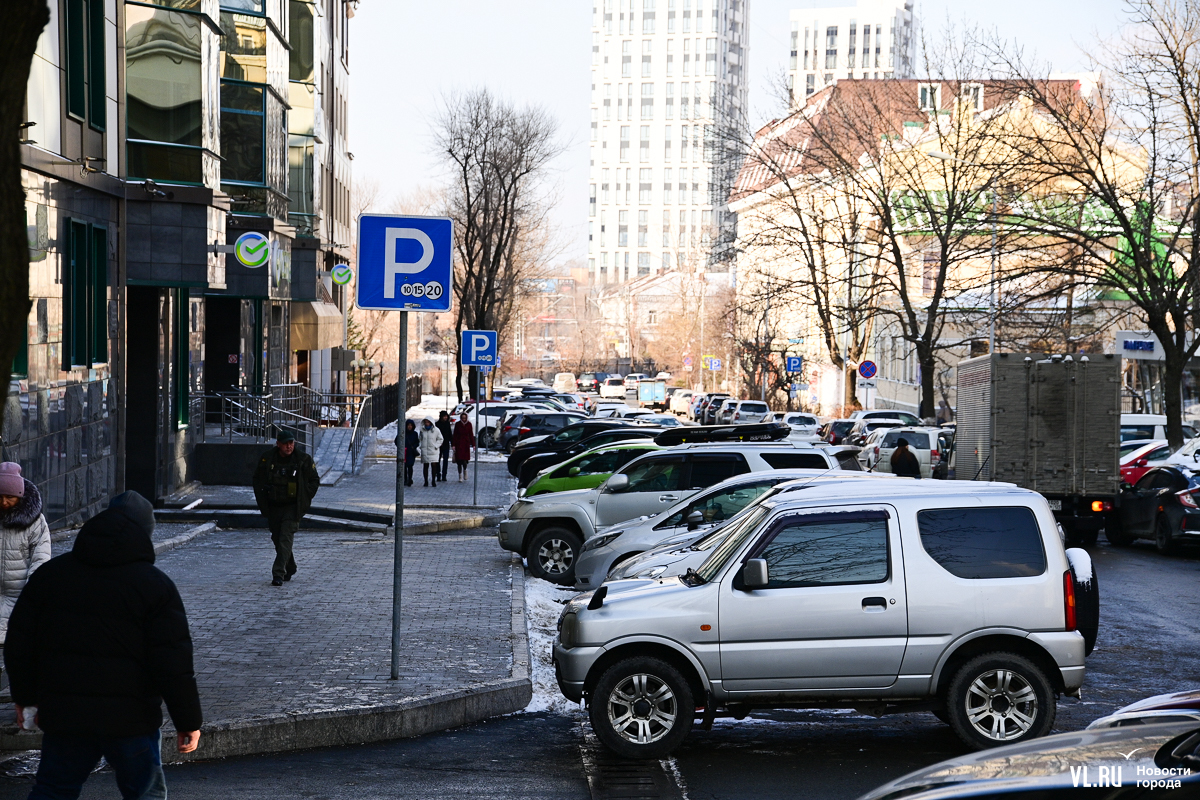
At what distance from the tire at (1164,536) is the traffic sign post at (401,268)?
14666 mm

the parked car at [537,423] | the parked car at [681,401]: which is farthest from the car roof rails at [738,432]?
the parked car at [681,401]

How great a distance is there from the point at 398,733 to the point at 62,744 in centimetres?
372

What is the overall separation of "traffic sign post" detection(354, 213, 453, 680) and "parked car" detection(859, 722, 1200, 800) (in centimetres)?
574

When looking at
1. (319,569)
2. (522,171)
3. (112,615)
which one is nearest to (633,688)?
(112,615)

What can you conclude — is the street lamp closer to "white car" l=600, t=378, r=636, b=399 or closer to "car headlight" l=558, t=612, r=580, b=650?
"car headlight" l=558, t=612, r=580, b=650

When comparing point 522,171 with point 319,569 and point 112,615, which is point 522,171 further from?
point 112,615

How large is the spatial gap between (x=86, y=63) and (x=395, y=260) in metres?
10.4

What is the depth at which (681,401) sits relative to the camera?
76188mm

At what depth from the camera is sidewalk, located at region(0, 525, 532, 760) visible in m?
8.47

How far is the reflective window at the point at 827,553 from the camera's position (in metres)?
8.35

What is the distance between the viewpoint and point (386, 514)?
22.5 meters

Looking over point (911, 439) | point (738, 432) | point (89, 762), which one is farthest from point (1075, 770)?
point (911, 439)

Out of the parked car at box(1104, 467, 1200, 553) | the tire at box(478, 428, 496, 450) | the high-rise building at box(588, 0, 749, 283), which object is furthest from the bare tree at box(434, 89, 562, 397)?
the high-rise building at box(588, 0, 749, 283)

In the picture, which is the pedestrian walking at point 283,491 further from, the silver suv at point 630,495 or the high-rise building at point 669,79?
the high-rise building at point 669,79
